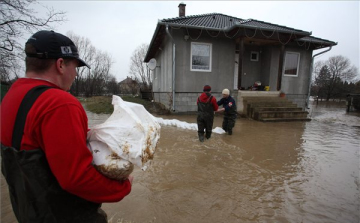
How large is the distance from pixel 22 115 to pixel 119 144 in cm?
48

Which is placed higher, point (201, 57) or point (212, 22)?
point (212, 22)

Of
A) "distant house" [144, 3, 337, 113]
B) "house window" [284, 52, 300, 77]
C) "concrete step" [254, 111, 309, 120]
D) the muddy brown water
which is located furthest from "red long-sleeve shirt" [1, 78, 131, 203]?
"house window" [284, 52, 300, 77]

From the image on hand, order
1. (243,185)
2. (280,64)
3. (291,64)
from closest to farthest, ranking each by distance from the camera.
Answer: (243,185), (280,64), (291,64)

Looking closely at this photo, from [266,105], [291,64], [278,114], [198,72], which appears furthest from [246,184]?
[291,64]

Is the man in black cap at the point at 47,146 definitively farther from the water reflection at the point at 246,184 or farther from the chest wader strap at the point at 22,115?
the water reflection at the point at 246,184

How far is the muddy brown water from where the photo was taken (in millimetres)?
2395

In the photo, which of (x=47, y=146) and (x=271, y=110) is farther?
(x=271, y=110)

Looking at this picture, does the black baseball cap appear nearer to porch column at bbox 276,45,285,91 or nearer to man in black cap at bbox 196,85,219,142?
man in black cap at bbox 196,85,219,142

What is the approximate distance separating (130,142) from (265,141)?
5613 mm

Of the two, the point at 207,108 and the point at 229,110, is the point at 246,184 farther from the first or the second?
the point at 229,110

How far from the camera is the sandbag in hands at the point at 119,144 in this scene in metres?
1.03

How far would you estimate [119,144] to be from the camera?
1.04 meters

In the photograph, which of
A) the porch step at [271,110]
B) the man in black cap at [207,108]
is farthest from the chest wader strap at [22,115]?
the porch step at [271,110]

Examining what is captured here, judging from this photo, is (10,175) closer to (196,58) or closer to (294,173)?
(294,173)
